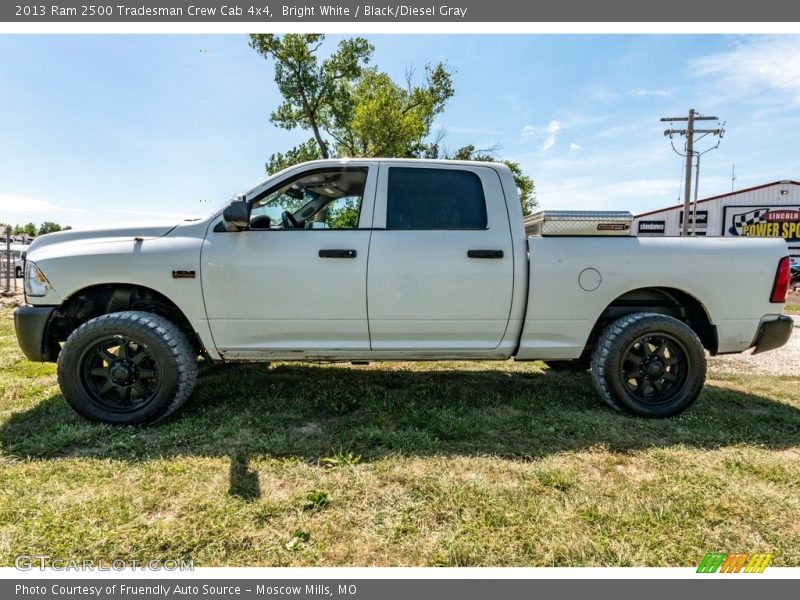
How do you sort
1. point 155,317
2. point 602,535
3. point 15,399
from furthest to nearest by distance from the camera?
1. point 15,399
2. point 155,317
3. point 602,535

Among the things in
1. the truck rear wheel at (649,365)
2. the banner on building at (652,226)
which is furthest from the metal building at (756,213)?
the truck rear wheel at (649,365)

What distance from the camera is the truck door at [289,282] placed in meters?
3.23

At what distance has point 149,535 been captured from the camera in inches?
78.7

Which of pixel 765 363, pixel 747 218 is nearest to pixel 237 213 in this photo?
pixel 765 363

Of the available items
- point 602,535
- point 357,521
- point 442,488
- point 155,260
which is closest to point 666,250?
point 602,535

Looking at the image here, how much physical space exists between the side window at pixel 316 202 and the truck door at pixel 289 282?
0.01m

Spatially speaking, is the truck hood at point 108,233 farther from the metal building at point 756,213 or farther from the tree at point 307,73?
the metal building at point 756,213

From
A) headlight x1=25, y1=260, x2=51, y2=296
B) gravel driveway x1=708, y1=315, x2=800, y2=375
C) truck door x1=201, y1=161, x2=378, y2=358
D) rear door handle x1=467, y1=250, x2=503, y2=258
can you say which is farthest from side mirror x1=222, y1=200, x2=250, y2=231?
gravel driveway x1=708, y1=315, x2=800, y2=375

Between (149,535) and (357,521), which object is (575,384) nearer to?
(357,521)

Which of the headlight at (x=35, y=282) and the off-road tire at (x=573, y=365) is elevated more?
the headlight at (x=35, y=282)

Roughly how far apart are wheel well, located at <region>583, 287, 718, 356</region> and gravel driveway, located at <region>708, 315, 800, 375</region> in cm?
200

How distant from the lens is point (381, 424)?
10.8ft

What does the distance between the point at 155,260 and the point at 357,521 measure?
2339 mm

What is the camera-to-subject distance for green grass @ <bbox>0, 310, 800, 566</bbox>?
77.7 inches
